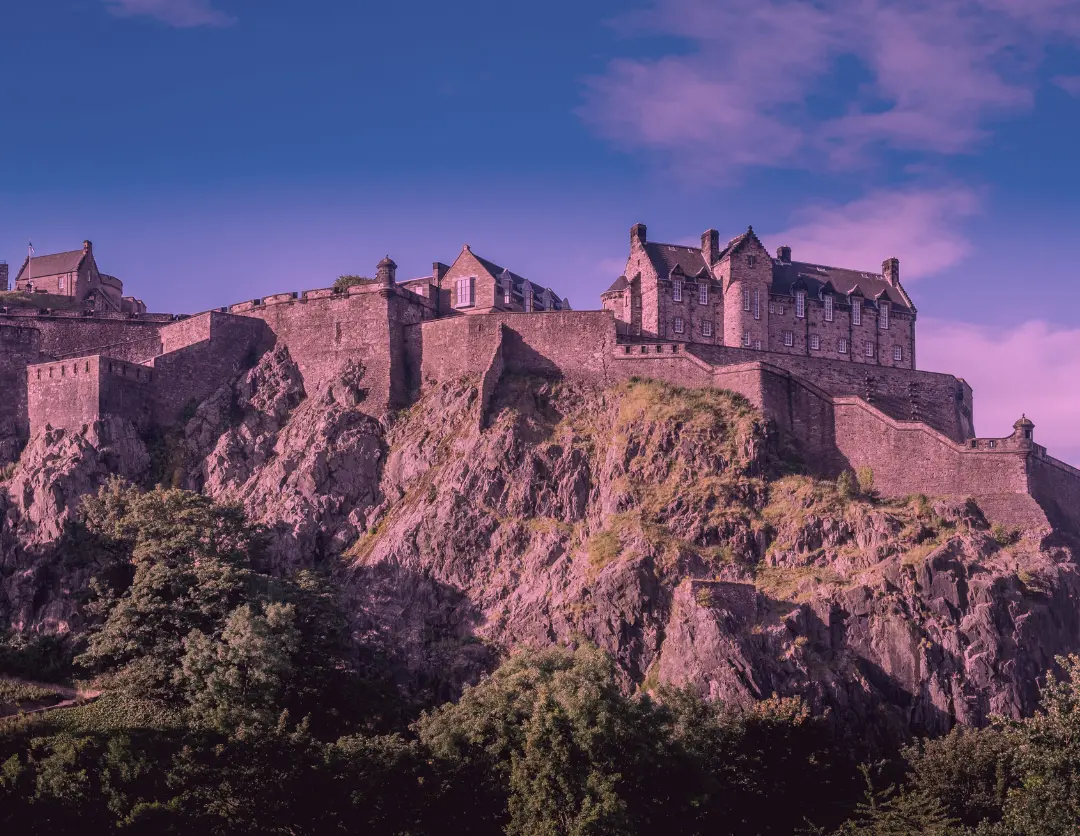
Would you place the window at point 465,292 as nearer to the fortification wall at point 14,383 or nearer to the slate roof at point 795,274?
the slate roof at point 795,274

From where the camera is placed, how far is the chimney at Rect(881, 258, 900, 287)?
98312 mm

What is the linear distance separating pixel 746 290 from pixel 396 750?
43.3m

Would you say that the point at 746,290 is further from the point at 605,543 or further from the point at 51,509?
the point at 51,509

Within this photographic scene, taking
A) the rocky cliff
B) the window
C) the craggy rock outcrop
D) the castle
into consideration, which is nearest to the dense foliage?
the rocky cliff

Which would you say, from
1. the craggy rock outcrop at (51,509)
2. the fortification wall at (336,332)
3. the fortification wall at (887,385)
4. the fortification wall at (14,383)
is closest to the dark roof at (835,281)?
the fortification wall at (887,385)

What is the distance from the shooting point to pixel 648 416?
249 ft

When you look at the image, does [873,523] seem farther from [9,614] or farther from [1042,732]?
[9,614]

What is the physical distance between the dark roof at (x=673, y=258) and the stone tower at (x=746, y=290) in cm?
132

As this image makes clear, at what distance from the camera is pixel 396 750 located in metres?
56.8

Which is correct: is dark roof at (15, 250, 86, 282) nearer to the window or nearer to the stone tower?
the window

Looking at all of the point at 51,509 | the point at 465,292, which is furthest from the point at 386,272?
the point at 51,509

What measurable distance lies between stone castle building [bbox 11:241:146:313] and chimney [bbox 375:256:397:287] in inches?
864

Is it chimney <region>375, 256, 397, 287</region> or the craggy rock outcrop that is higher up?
chimney <region>375, 256, 397, 287</region>

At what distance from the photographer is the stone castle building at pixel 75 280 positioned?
10450 centimetres
